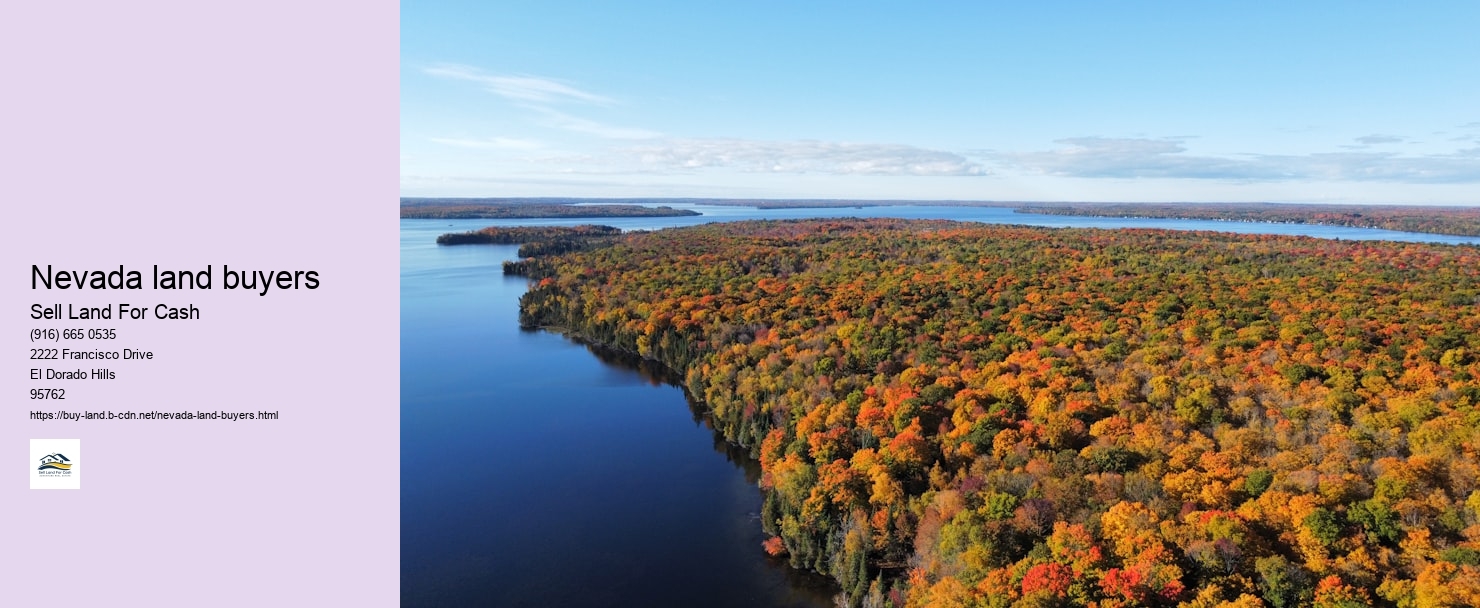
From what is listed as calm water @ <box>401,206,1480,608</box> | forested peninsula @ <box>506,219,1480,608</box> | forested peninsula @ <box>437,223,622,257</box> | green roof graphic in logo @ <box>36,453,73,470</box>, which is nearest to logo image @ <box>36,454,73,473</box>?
green roof graphic in logo @ <box>36,453,73,470</box>

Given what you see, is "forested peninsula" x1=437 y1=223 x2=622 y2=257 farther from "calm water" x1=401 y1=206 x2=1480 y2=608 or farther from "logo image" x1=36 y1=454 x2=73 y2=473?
"logo image" x1=36 y1=454 x2=73 y2=473

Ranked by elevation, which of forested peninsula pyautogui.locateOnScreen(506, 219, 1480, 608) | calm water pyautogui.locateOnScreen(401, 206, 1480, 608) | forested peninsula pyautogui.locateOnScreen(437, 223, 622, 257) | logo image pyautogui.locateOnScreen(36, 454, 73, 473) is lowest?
calm water pyautogui.locateOnScreen(401, 206, 1480, 608)

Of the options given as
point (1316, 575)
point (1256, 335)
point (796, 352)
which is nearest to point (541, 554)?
point (796, 352)

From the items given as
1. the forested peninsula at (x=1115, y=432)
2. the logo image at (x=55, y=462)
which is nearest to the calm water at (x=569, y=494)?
the forested peninsula at (x=1115, y=432)

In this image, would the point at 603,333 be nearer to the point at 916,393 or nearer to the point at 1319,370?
the point at 916,393

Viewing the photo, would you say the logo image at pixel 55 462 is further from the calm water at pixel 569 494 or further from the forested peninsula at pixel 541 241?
the forested peninsula at pixel 541 241
